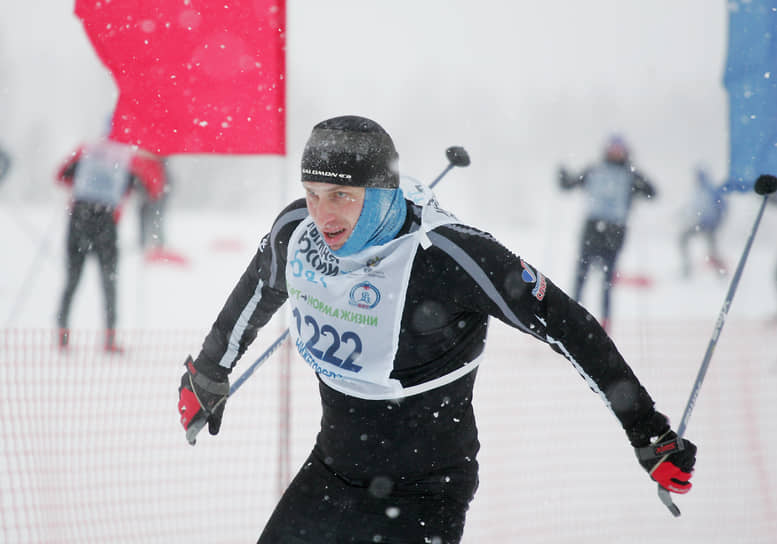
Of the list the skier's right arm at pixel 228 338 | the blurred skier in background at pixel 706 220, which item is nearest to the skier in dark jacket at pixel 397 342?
the skier's right arm at pixel 228 338

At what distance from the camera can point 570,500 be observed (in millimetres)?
3818

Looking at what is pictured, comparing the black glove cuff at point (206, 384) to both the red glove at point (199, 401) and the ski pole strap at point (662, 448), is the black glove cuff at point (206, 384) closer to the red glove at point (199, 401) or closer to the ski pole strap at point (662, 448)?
the red glove at point (199, 401)

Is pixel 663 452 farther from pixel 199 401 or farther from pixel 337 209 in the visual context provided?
pixel 199 401

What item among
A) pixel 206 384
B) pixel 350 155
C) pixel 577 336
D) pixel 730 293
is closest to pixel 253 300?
pixel 206 384

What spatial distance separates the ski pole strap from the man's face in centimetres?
105

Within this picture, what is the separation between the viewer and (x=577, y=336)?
1.90 m

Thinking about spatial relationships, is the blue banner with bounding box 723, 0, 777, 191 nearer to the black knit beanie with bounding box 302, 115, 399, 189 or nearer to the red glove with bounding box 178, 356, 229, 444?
the black knit beanie with bounding box 302, 115, 399, 189

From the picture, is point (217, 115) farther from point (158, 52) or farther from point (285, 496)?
point (285, 496)

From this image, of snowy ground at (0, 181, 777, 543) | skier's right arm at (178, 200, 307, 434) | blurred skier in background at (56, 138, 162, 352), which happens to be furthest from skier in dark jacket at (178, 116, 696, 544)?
blurred skier in background at (56, 138, 162, 352)

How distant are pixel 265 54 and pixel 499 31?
6246 cm

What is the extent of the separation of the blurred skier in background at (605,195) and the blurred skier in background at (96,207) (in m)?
3.72

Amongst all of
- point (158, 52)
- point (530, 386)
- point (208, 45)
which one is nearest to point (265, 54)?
point (208, 45)

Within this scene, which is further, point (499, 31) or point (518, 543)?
point (499, 31)

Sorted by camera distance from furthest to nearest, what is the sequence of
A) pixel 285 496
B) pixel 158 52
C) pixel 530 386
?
1. pixel 530 386
2. pixel 158 52
3. pixel 285 496
